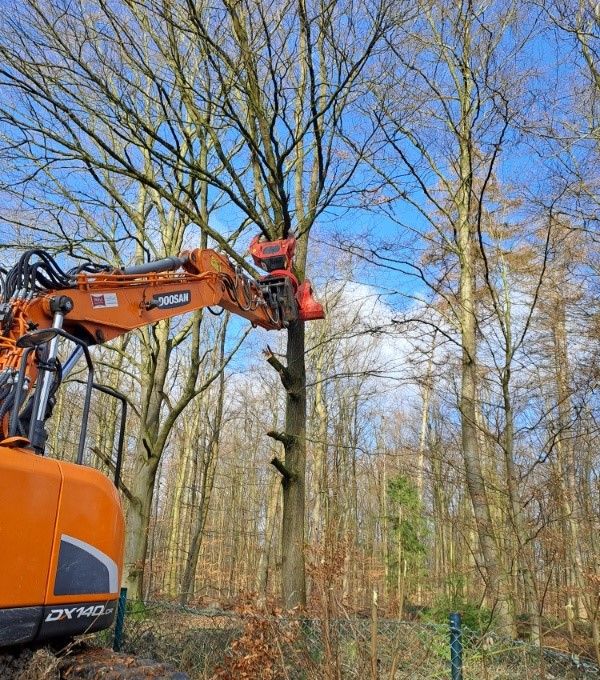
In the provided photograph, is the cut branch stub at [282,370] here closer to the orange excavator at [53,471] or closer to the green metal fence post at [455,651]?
the orange excavator at [53,471]

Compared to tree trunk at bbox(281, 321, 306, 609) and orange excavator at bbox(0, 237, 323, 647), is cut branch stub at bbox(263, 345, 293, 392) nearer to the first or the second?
tree trunk at bbox(281, 321, 306, 609)

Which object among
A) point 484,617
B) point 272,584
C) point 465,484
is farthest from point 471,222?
point 272,584

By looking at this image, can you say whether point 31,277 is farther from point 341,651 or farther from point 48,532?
point 341,651

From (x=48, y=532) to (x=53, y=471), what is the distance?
363 mm

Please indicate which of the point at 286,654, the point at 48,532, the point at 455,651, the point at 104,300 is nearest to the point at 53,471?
the point at 48,532

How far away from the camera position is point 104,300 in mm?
5207

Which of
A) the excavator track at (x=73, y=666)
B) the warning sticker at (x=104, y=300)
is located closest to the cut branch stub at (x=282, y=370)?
the warning sticker at (x=104, y=300)

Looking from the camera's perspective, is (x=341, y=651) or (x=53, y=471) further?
(x=341, y=651)

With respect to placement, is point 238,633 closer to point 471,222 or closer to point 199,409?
point 471,222

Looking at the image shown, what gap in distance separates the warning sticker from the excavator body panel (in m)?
1.59

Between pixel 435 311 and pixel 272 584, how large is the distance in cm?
2007

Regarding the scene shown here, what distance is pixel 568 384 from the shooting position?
11375 mm

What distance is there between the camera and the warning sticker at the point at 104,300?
5129mm

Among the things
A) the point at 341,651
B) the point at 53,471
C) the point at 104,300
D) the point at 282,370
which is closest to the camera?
the point at 53,471
